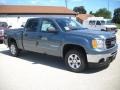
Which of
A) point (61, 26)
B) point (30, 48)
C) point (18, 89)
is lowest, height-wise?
point (18, 89)

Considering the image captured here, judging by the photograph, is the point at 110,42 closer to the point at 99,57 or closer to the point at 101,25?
the point at 99,57

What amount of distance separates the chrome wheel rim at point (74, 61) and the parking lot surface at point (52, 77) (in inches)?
10.1

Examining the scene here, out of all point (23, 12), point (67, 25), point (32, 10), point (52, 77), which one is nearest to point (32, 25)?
point (67, 25)

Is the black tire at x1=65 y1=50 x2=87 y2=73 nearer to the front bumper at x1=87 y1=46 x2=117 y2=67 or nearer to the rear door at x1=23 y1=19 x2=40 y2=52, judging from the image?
the front bumper at x1=87 y1=46 x2=117 y2=67

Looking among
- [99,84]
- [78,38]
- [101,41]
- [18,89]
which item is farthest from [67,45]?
[18,89]

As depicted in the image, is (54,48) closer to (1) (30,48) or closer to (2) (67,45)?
(2) (67,45)

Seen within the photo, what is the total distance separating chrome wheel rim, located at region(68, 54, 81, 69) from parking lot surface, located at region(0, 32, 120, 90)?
0.26m

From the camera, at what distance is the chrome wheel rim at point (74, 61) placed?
673 centimetres

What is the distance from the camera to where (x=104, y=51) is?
6.40 m

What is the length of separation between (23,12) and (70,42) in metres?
29.4

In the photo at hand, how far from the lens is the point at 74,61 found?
22.3 ft

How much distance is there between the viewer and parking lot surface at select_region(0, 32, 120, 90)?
18.0ft

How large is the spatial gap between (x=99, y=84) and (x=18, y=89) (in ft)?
6.75

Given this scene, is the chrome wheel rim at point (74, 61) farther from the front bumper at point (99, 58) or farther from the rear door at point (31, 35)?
the rear door at point (31, 35)
